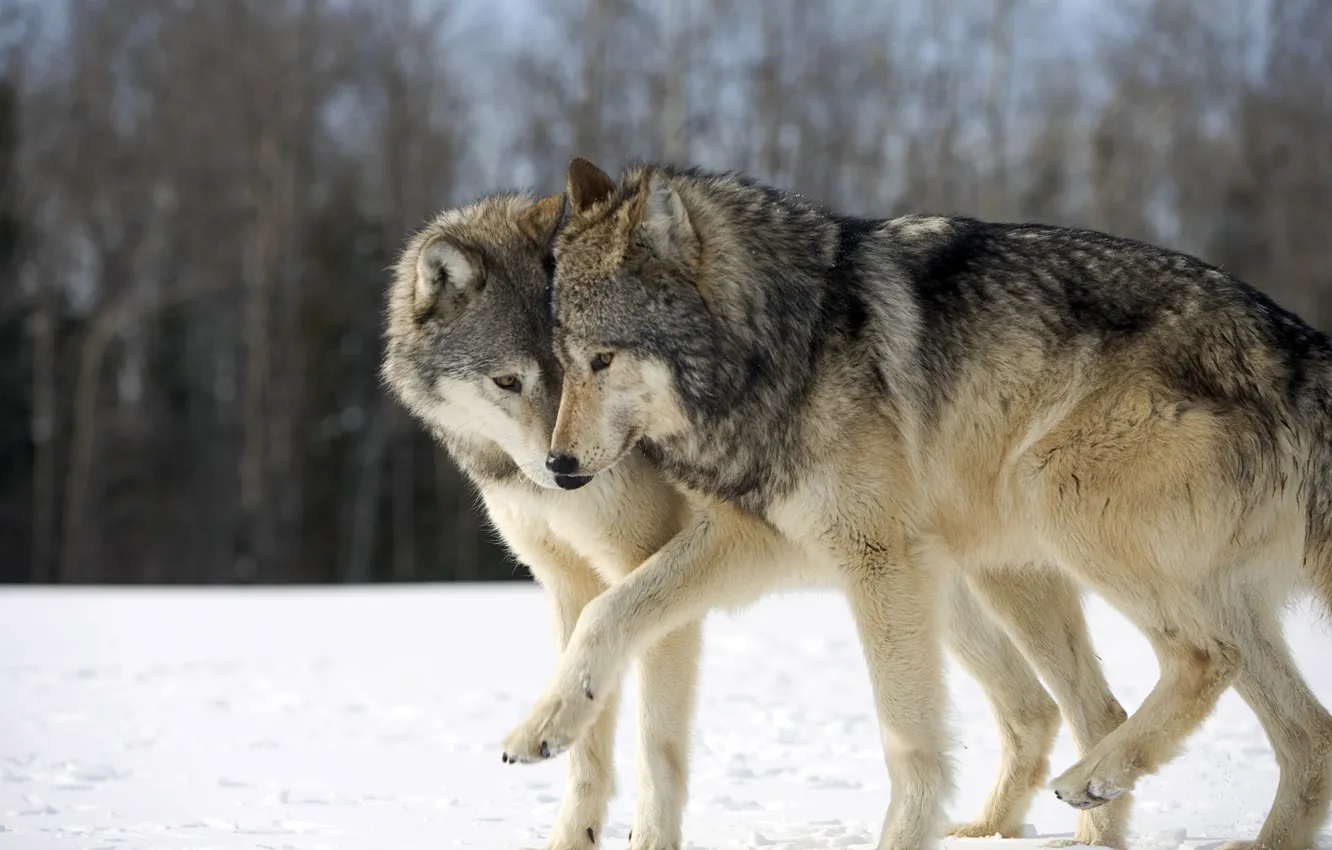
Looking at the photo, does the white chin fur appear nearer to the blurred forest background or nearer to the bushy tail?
the bushy tail

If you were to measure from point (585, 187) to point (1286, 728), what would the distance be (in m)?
2.78

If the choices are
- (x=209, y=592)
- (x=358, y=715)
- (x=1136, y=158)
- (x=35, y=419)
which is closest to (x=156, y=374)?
(x=35, y=419)

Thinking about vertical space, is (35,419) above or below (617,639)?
below

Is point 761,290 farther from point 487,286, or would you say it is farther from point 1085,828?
point 1085,828

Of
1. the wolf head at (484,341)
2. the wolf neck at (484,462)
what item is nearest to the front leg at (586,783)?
the wolf neck at (484,462)

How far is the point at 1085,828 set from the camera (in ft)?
16.0

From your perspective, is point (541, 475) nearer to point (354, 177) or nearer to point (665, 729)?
point (665, 729)

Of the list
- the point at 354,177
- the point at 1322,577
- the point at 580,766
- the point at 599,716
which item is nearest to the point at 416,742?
the point at 580,766

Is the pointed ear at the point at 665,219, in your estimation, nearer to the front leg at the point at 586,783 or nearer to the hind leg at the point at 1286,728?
the front leg at the point at 586,783

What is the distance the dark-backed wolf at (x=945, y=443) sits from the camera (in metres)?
4.35

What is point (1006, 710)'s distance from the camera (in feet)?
17.4

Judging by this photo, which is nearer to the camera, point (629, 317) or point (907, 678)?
point (907, 678)

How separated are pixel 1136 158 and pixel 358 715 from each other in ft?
69.0

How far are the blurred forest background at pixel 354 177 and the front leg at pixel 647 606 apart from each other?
57.5ft
